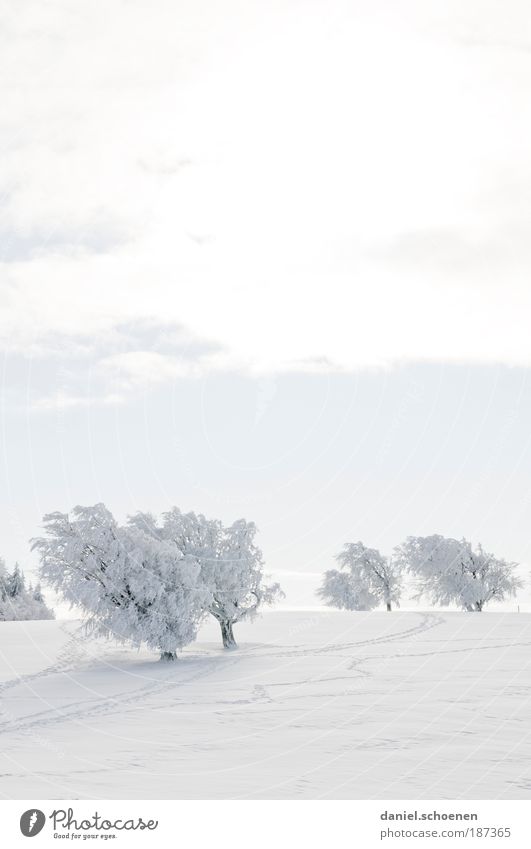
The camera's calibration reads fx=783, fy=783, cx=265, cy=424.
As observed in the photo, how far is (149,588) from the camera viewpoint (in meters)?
32.9

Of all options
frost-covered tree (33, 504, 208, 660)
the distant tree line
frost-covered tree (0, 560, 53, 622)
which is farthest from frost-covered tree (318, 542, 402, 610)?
frost-covered tree (33, 504, 208, 660)

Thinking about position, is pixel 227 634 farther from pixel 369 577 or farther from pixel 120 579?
pixel 369 577

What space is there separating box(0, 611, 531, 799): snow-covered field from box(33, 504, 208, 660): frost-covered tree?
1.59 m

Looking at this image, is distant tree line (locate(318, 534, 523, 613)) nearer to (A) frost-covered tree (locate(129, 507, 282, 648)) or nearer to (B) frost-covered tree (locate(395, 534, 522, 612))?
(B) frost-covered tree (locate(395, 534, 522, 612))

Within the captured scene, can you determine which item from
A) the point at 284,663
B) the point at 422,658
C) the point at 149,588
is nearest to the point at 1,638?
the point at 149,588

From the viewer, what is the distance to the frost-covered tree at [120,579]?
33.0 m

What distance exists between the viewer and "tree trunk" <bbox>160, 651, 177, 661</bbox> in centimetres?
3388

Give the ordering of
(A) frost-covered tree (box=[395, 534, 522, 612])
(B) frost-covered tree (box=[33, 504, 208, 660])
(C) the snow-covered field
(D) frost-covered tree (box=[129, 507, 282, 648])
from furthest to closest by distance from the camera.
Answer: (A) frost-covered tree (box=[395, 534, 522, 612])
(D) frost-covered tree (box=[129, 507, 282, 648])
(B) frost-covered tree (box=[33, 504, 208, 660])
(C) the snow-covered field

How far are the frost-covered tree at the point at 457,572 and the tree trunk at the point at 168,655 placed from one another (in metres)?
46.8

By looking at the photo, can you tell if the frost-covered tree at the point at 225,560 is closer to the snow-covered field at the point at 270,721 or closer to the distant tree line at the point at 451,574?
the snow-covered field at the point at 270,721

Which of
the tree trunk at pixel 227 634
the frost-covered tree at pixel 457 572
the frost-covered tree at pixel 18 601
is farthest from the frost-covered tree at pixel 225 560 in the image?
the frost-covered tree at pixel 18 601
